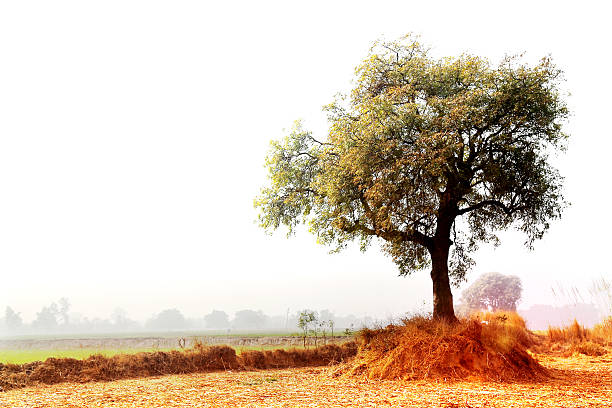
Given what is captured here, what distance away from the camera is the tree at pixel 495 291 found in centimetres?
5819

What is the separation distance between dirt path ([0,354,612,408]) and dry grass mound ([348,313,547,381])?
0.63 metres

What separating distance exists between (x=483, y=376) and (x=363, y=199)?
620 cm

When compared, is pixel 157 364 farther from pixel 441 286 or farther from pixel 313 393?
pixel 441 286

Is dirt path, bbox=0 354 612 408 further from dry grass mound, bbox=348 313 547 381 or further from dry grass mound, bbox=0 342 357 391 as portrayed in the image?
dry grass mound, bbox=0 342 357 391

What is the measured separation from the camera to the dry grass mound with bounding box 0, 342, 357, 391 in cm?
1234

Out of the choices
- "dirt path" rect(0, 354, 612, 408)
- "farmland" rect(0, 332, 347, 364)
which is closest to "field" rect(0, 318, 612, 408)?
"dirt path" rect(0, 354, 612, 408)

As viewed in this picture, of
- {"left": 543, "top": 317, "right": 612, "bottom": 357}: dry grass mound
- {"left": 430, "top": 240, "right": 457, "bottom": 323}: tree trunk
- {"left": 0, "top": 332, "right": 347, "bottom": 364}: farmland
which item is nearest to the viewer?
{"left": 430, "top": 240, "right": 457, "bottom": 323}: tree trunk

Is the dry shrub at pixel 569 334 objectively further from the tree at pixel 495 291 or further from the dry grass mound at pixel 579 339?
the tree at pixel 495 291

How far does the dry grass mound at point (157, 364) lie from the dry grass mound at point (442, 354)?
100 inches

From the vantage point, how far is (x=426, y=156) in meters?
12.4

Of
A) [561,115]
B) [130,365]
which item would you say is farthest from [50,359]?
[561,115]

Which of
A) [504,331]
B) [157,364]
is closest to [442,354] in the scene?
[504,331]

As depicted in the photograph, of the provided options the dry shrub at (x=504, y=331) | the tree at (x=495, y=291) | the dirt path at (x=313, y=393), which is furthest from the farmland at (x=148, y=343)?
the tree at (x=495, y=291)

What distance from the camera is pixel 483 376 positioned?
11.1m
